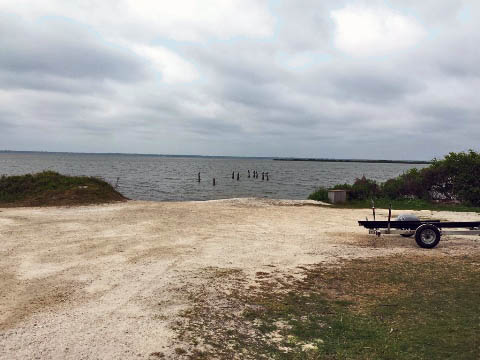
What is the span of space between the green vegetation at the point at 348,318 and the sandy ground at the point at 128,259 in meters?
1.02

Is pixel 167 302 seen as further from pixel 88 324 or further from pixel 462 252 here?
pixel 462 252

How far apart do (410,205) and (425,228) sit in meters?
15.9

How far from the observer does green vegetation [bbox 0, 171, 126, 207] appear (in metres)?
25.8

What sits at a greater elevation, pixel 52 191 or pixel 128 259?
pixel 52 191

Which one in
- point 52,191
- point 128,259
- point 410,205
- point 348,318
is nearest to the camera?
point 348,318

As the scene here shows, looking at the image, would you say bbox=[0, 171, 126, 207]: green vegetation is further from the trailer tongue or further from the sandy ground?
the trailer tongue

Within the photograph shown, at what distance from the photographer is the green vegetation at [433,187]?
2927 centimetres

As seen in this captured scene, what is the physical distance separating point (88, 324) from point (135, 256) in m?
5.01

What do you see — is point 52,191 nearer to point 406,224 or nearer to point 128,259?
point 128,259

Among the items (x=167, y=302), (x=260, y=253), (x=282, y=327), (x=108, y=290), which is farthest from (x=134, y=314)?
(x=260, y=253)

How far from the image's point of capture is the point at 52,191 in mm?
27469

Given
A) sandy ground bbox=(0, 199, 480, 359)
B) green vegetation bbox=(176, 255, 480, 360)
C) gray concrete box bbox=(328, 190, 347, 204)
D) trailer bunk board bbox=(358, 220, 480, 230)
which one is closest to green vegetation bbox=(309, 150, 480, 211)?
gray concrete box bbox=(328, 190, 347, 204)

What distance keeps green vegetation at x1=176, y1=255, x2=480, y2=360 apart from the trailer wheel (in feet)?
9.73

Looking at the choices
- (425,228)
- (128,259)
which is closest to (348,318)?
(128,259)
